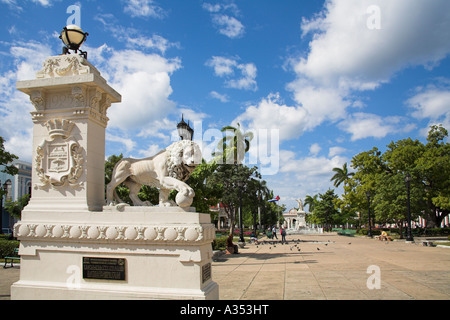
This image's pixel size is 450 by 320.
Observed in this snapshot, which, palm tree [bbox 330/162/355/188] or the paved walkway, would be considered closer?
the paved walkway

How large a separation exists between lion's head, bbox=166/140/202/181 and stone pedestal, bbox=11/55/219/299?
30.5 inches

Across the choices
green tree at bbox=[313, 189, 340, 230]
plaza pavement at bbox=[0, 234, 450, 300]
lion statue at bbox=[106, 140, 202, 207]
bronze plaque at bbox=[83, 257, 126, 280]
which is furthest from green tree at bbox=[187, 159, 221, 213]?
green tree at bbox=[313, 189, 340, 230]

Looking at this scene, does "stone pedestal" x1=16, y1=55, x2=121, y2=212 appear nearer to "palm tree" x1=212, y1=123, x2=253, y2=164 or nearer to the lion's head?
the lion's head

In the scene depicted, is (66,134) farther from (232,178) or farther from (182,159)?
(232,178)

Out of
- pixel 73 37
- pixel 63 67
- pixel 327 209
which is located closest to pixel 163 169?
pixel 63 67

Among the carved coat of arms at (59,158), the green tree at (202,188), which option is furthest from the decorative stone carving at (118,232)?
the green tree at (202,188)

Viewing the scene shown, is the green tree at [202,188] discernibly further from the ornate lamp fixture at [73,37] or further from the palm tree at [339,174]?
the palm tree at [339,174]

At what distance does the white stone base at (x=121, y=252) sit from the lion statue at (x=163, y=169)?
0.54 m

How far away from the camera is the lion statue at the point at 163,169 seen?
18.1 feet

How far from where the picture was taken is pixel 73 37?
6.05 metres

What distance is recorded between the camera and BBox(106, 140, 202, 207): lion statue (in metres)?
5.50

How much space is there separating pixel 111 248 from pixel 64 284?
102cm
